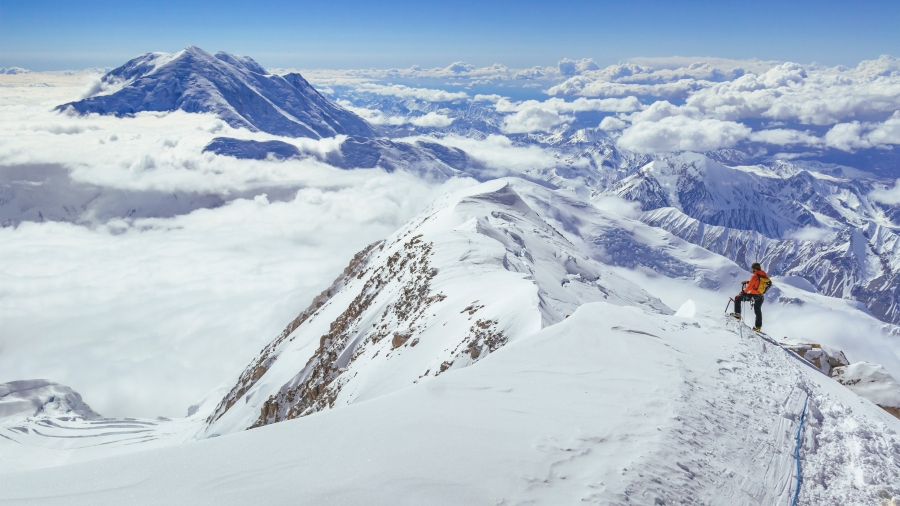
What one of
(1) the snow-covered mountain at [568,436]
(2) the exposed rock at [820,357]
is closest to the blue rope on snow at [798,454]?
(1) the snow-covered mountain at [568,436]

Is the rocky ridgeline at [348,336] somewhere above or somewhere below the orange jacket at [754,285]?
below

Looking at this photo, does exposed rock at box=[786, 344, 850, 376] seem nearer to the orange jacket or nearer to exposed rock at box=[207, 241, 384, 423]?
the orange jacket

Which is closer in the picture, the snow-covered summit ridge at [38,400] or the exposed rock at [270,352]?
the exposed rock at [270,352]

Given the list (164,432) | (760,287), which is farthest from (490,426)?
(164,432)

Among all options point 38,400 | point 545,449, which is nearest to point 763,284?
point 545,449

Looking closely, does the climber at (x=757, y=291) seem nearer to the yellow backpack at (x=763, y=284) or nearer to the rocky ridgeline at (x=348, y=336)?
the yellow backpack at (x=763, y=284)

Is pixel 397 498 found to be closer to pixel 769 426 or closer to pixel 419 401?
pixel 419 401
